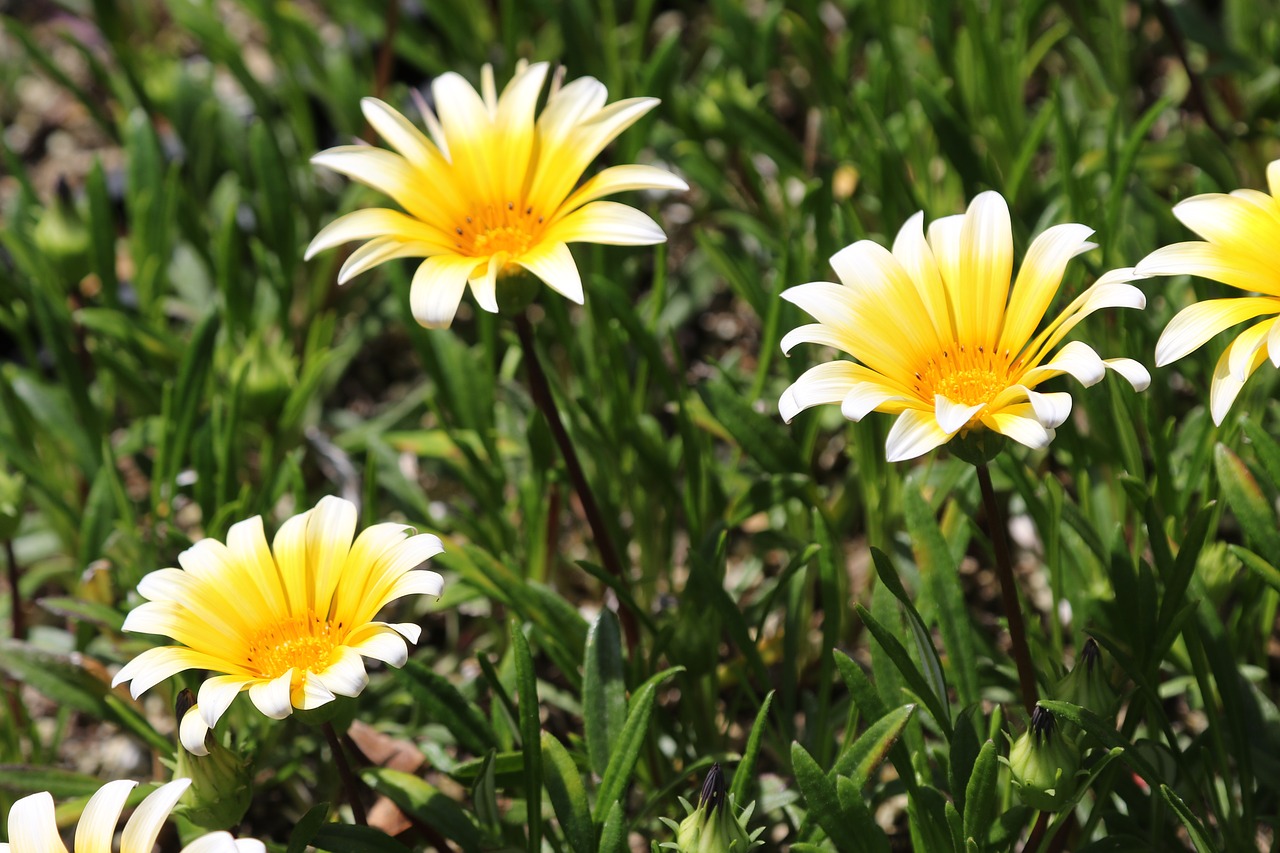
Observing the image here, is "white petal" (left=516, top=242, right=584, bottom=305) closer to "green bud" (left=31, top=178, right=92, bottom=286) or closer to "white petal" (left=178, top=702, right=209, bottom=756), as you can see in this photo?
"white petal" (left=178, top=702, right=209, bottom=756)

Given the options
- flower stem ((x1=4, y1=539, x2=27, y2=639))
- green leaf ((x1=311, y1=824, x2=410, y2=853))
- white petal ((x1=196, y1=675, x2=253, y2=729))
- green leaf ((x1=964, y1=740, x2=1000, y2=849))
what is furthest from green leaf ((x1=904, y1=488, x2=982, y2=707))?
Result: flower stem ((x1=4, y1=539, x2=27, y2=639))

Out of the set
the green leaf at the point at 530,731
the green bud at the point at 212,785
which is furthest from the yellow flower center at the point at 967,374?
the green bud at the point at 212,785

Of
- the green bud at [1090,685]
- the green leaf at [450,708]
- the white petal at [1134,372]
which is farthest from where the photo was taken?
the green leaf at [450,708]

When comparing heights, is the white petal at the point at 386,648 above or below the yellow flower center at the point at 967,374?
below

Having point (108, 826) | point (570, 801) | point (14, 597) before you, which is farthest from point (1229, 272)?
point (14, 597)

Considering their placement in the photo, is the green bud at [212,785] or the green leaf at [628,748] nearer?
the green bud at [212,785]

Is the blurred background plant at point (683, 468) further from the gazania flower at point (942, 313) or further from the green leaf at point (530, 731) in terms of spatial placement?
the gazania flower at point (942, 313)
